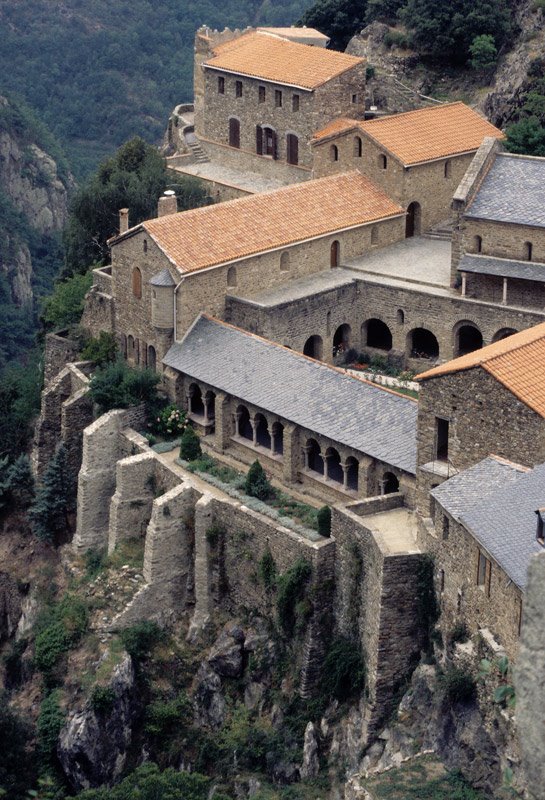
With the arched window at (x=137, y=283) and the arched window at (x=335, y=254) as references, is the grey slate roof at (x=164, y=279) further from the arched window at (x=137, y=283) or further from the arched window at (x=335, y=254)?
the arched window at (x=335, y=254)

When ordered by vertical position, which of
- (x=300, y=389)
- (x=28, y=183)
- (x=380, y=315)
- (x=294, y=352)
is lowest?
(x=28, y=183)

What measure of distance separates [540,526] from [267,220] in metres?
25.2

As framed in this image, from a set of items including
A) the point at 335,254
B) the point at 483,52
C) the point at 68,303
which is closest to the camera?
the point at 335,254

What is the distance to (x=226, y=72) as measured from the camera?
71375 millimetres

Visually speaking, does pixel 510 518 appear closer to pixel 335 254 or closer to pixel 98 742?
pixel 98 742

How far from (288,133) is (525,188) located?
15.4m

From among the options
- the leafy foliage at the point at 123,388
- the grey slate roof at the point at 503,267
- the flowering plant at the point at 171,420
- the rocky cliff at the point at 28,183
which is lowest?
the rocky cliff at the point at 28,183

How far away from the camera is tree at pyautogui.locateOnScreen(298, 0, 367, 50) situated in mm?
84312

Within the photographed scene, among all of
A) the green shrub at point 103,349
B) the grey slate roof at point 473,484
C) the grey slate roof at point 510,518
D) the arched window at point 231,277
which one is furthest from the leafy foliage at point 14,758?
the arched window at point 231,277

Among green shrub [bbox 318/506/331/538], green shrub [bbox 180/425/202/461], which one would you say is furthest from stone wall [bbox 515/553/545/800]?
green shrub [bbox 180/425/202/461]

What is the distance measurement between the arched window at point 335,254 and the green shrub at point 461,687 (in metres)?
23.3

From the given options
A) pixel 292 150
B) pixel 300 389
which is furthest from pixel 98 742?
pixel 292 150

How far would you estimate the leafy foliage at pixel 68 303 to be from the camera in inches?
2463

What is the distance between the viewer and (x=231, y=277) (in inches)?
2189
